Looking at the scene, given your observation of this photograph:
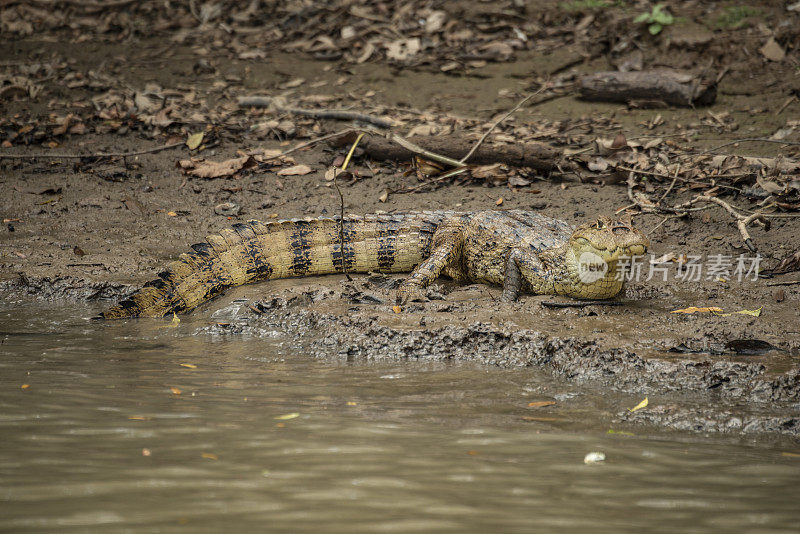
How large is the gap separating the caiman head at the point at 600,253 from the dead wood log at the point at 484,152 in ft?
7.16

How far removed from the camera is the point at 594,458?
246 cm

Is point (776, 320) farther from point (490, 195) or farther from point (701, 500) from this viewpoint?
point (490, 195)

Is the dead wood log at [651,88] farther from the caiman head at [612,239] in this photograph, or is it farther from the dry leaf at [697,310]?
the dry leaf at [697,310]

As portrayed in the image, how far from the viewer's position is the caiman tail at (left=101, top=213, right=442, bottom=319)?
16.8 feet

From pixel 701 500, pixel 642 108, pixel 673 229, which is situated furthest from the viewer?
pixel 642 108

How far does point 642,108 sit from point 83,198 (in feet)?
20.2

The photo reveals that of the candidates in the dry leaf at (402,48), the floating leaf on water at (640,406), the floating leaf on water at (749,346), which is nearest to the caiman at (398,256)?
the floating leaf on water at (749,346)

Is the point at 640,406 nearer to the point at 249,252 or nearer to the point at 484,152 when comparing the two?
the point at 249,252

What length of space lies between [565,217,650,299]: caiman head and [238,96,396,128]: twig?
3.97 meters

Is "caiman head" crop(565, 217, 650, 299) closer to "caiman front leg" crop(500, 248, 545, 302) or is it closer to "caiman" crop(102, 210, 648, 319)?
"caiman" crop(102, 210, 648, 319)

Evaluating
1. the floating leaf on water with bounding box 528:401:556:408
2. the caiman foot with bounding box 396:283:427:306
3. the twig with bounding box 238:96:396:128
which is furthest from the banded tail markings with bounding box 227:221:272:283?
the twig with bounding box 238:96:396:128

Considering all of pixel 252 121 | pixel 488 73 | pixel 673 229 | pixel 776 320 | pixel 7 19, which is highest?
pixel 7 19

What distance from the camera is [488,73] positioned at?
376 inches

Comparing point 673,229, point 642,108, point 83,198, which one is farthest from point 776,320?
point 83,198
